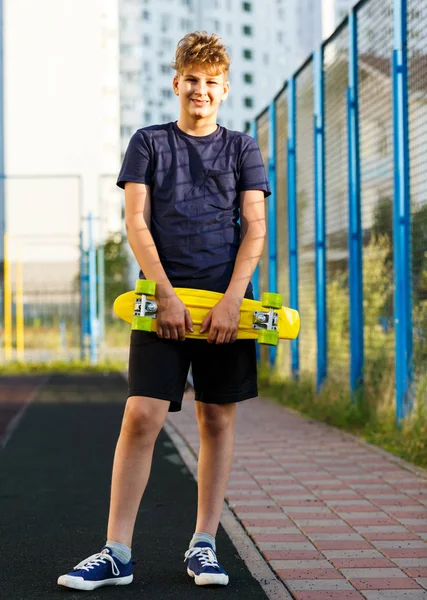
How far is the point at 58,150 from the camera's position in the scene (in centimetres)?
6812

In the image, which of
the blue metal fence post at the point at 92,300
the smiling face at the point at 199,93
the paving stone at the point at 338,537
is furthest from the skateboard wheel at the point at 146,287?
the blue metal fence post at the point at 92,300

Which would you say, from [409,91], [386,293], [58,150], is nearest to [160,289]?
[409,91]

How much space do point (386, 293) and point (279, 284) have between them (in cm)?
475

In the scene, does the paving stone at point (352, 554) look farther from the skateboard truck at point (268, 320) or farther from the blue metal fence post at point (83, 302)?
the blue metal fence post at point (83, 302)

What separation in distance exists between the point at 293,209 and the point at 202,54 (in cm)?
807

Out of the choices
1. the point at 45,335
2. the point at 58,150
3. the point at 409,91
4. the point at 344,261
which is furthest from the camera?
the point at 58,150

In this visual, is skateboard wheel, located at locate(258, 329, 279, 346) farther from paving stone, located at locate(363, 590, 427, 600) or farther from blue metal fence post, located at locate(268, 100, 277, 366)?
blue metal fence post, located at locate(268, 100, 277, 366)

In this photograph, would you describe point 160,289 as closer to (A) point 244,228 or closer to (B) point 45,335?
(A) point 244,228

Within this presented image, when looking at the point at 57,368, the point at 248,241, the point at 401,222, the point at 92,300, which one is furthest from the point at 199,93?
the point at 92,300

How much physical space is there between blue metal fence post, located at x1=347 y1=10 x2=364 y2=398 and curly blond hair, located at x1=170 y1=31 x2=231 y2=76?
201 inches

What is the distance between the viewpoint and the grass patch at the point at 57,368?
18984mm

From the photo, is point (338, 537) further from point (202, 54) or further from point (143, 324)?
point (202, 54)

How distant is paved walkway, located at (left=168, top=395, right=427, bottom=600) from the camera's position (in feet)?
13.2

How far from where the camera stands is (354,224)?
9.07 metres
